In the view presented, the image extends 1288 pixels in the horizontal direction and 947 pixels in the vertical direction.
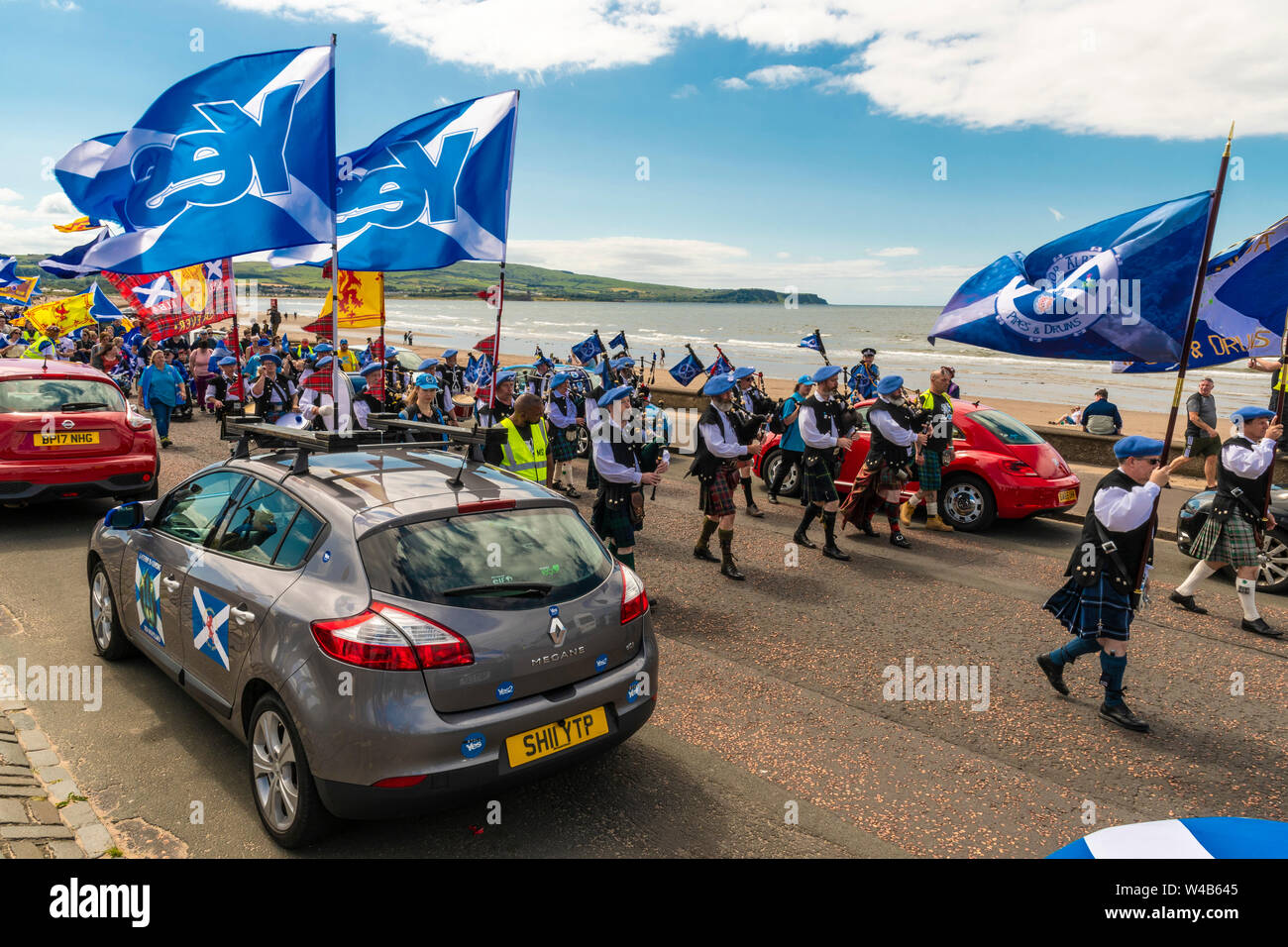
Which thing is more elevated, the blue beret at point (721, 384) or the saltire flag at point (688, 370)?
the blue beret at point (721, 384)

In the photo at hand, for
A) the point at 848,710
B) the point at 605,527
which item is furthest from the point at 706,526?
the point at 848,710

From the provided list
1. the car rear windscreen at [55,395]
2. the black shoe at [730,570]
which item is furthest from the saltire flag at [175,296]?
the black shoe at [730,570]

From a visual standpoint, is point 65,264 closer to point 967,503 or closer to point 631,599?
point 631,599

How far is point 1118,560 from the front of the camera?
5.16 meters

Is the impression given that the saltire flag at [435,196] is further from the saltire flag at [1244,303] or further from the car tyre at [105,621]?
the saltire flag at [1244,303]

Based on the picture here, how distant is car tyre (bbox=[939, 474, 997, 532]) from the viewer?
10.4 m

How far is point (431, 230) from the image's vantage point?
780cm

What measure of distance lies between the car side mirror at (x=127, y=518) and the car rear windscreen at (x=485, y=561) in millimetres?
2404

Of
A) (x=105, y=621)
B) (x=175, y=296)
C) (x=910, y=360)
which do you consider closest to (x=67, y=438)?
(x=105, y=621)

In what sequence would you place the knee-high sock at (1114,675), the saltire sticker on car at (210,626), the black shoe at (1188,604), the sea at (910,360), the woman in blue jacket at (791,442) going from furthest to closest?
the sea at (910,360) < the woman in blue jacket at (791,442) < the black shoe at (1188,604) < the knee-high sock at (1114,675) < the saltire sticker on car at (210,626)

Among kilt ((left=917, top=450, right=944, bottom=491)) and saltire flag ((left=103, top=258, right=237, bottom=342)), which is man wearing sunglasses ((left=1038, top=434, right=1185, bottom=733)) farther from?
saltire flag ((left=103, top=258, right=237, bottom=342))

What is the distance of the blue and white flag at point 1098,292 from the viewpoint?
6008 millimetres
